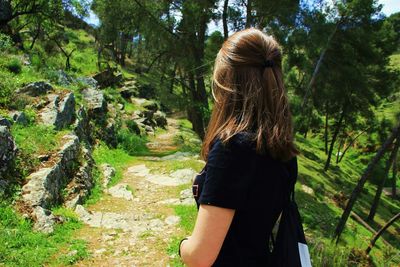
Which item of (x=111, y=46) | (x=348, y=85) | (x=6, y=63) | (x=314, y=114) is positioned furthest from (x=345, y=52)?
(x=111, y=46)

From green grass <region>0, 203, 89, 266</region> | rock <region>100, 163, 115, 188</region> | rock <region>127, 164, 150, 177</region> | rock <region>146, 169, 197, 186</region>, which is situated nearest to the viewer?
green grass <region>0, 203, 89, 266</region>

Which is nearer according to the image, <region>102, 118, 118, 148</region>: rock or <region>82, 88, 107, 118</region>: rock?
<region>102, 118, 118, 148</region>: rock

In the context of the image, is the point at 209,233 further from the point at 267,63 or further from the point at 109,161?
the point at 109,161

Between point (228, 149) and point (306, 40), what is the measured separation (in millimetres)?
16956

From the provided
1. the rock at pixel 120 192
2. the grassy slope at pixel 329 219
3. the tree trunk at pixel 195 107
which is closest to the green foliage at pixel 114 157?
the rock at pixel 120 192

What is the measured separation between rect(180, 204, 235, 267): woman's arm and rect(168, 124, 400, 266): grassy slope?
4255 mm

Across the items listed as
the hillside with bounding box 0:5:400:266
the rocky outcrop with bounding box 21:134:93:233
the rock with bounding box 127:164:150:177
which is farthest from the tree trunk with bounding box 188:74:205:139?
the rocky outcrop with bounding box 21:134:93:233

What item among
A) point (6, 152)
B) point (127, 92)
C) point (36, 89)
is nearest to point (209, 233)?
point (6, 152)

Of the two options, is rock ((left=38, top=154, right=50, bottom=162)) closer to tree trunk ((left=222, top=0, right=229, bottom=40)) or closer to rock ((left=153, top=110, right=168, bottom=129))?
tree trunk ((left=222, top=0, right=229, bottom=40))

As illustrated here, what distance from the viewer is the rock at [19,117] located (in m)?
8.56

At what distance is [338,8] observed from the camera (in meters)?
20.7

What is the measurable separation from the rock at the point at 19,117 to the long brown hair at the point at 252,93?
7.84 meters

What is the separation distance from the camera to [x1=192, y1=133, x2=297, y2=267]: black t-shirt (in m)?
1.66

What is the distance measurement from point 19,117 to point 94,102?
5.64 metres
